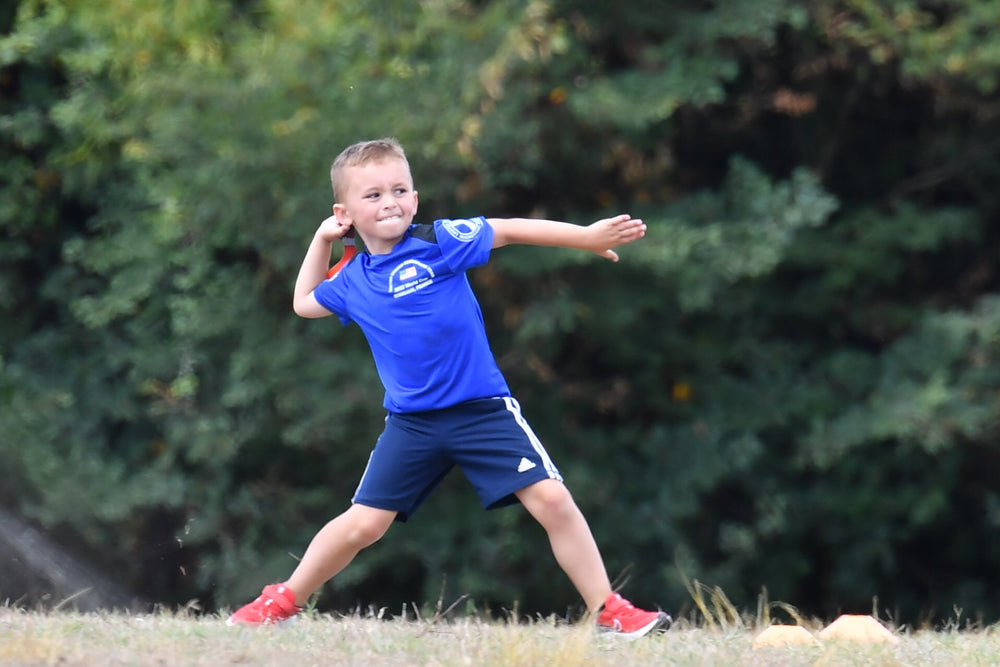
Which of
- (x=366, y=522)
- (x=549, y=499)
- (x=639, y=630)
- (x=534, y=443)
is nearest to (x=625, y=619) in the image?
(x=639, y=630)

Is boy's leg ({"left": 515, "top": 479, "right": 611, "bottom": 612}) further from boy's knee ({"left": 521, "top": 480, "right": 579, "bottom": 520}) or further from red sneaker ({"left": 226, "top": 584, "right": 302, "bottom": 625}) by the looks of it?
red sneaker ({"left": 226, "top": 584, "right": 302, "bottom": 625})

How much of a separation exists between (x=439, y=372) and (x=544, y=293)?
522 centimetres

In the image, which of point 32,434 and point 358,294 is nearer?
point 358,294

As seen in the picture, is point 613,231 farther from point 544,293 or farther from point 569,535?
point 544,293

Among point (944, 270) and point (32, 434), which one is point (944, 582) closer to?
point (944, 270)

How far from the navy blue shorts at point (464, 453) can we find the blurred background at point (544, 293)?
451cm

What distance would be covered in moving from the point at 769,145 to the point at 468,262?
7217mm

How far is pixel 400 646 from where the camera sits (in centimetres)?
377

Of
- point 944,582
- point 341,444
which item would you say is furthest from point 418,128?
point 944,582

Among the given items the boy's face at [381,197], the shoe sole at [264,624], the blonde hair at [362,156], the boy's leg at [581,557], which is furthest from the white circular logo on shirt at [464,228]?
the shoe sole at [264,624]

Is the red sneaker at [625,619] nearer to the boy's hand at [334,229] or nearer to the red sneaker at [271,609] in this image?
the red sneaker at [271,609]

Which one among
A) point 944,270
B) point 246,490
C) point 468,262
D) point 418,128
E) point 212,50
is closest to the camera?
point 468,262

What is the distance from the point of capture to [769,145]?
11.0m

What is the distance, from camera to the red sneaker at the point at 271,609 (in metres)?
4.41
